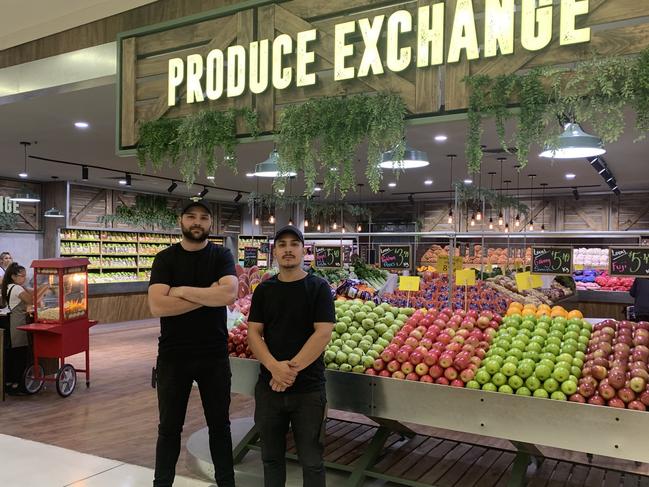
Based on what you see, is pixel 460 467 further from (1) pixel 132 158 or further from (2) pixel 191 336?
(1) pixel 132 158

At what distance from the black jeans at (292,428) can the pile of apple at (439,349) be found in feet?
2.47

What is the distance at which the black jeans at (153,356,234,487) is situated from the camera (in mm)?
3176

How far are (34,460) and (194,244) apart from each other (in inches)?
87.3

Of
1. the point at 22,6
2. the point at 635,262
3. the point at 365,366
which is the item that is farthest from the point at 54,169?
the point at 635,262

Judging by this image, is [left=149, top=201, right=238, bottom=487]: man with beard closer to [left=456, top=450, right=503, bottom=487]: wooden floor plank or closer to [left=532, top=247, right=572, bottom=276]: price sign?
[left=456, top=450, right=503, bottom=487]: wooden floor plank

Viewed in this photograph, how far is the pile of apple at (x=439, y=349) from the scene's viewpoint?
3375 millimetres

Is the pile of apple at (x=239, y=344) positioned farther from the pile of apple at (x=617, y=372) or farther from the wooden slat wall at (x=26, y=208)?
the wooden slat wall at (x=26, y=208)

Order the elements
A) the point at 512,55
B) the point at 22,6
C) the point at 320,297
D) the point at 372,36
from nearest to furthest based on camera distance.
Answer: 1. the point at 320,297
2. the point at 512,55
3. the point at 372,36
4. the point at 22,6

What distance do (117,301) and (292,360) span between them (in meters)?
10.8

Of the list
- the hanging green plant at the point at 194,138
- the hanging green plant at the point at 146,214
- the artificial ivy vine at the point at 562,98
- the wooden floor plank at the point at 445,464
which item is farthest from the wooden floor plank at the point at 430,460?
the hanging green plant at the point at 146,214

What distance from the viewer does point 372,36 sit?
3.55 metres

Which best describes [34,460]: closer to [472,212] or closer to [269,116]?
[269,116]

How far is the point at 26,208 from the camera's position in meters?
13.1

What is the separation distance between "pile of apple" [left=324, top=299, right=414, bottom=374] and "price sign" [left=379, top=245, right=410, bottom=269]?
0.60m
